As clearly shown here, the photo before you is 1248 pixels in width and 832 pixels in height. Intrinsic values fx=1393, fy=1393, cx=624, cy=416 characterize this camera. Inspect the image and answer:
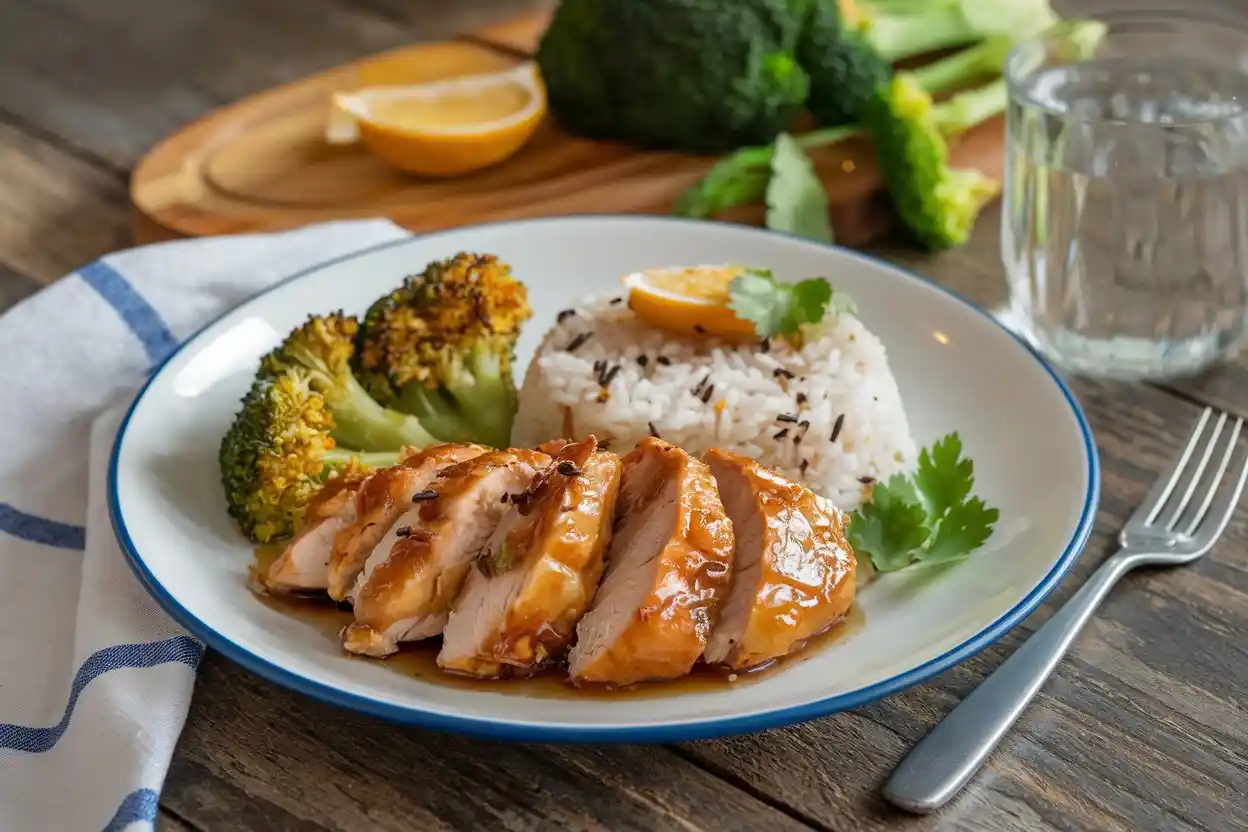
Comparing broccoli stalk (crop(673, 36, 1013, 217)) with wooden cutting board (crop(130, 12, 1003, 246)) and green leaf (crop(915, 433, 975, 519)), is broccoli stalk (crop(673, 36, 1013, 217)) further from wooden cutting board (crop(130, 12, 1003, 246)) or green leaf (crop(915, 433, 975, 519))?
green leaf (crop(915, 433, 975, 519))

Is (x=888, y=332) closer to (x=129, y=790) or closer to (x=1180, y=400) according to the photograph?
(x=1180, y=400)

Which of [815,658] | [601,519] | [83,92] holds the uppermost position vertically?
[601,519]

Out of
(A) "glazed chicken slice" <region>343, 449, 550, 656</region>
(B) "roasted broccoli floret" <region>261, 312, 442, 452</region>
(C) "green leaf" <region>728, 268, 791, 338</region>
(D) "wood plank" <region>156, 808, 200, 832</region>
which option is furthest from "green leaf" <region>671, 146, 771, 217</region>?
(D) "wood plank" <region>156, 808, 200, 832</region>

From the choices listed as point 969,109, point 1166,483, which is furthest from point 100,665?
point 969,109

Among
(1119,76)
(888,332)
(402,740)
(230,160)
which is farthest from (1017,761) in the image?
(230,160)

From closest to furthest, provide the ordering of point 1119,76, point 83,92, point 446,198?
point 1119,76 < point 446,198 < point 83,92
